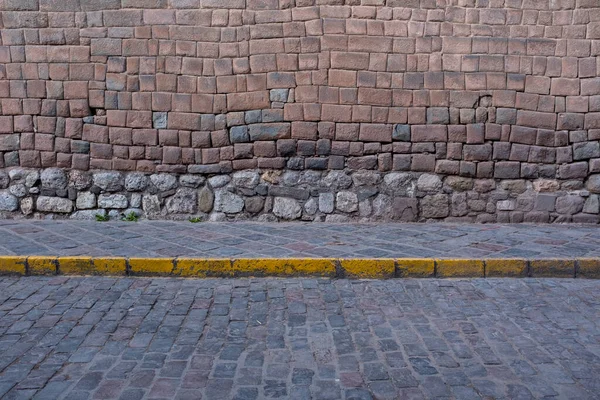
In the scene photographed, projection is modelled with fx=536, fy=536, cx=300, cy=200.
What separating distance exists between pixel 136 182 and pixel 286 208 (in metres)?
2.06

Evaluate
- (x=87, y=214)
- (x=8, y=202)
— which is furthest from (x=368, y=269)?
(x=8, y=202)

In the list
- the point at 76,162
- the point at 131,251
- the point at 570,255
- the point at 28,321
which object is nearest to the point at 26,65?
the point at 76,162

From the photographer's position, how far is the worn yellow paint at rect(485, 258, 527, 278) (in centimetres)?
521

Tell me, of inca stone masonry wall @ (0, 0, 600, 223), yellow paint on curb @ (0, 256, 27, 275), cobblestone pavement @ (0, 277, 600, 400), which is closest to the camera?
cobblestone pavement @ (0, 277, 600, 400)

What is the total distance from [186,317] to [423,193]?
408 cm

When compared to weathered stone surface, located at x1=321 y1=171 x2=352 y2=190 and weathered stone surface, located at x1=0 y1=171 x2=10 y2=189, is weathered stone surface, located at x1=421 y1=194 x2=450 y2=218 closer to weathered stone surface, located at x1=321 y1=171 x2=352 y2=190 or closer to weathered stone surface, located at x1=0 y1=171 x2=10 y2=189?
weathered stone surface, located at x1=321 y1=171 x2=352 y2=190

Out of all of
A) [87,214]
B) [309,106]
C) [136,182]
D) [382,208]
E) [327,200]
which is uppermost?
[309,106]

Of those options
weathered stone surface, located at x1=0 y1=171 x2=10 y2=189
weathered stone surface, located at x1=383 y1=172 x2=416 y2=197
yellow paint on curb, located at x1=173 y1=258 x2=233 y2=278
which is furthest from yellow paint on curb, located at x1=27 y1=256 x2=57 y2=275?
weathered stone surface, located at x1=383 y1=172 x2=416 y2=197

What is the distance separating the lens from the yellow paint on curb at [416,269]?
5.18m

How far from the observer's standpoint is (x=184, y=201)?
23.7 feet

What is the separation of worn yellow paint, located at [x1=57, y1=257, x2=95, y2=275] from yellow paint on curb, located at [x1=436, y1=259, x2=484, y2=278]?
338 cm

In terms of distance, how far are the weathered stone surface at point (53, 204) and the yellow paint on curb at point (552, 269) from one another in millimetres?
5807

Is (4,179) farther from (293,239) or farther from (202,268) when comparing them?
(293,239)

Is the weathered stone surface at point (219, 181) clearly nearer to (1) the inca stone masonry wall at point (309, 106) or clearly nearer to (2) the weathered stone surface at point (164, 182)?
(1) the inca stone masonry wall at point (309, 106)
